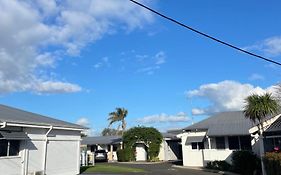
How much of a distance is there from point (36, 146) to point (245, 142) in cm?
1849

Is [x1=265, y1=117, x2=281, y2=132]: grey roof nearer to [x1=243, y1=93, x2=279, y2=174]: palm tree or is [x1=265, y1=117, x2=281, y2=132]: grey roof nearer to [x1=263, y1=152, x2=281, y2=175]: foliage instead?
[x1=243, y1=93, x2=279, y2=174]: palm tree

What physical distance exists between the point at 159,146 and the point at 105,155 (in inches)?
294

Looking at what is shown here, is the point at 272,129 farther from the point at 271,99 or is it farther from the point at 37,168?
the point at 37,168

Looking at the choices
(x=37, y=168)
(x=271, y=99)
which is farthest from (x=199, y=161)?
(x=37, y=168)

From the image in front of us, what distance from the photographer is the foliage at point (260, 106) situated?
972 inches

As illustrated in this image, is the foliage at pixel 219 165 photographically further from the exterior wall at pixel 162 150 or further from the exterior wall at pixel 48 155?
the exterior wall at pixel 162 150

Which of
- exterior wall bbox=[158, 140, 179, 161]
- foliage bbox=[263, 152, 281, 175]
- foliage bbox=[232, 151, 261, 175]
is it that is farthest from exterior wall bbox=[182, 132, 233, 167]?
exterior wall bbox=[158, 140, 179, 161]

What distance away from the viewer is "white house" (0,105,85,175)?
56.7 feet

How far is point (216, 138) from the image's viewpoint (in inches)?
1283

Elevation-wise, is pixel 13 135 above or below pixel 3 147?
above

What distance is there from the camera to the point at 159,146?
4653 cm

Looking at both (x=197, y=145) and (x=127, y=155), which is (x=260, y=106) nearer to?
(x=197, y=145)

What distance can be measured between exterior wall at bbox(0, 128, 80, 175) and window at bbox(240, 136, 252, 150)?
14.6 metres

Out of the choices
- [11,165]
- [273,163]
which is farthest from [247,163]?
[11,165]
